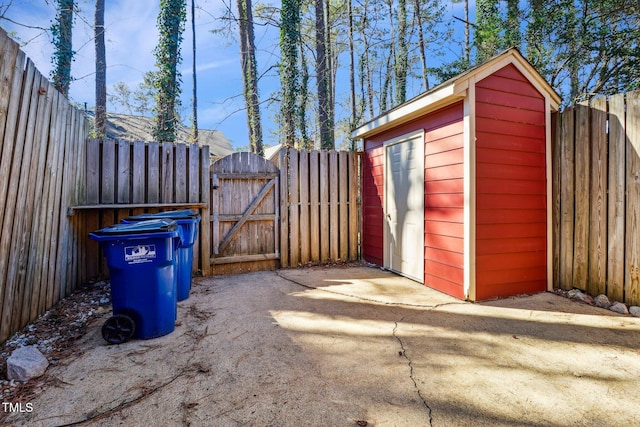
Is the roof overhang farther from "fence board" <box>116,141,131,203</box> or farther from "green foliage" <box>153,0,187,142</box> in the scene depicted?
"green foliage" <box>153,0,187,142</box>

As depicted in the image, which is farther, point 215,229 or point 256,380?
point 215,229

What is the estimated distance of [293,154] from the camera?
5.45 metres

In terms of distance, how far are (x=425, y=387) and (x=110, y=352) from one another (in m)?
2.32

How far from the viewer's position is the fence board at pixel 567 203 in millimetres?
3777

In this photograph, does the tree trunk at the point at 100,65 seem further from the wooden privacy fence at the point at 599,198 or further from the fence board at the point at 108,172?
the wooden privacy fence at the point at 599,198

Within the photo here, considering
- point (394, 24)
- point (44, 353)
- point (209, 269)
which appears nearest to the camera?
point (44, 353)

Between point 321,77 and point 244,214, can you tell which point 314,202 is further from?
point 321,77

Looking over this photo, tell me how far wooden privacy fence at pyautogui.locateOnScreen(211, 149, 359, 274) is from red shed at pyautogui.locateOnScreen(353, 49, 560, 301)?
1.68 metres

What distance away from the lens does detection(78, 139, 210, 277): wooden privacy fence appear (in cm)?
423

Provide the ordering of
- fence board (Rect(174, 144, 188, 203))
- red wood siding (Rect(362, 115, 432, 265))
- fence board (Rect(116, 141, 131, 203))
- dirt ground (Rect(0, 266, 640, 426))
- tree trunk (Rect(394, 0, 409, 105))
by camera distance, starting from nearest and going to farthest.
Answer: dirt ground (Rect(0, 266, 640, 426)) < fence board (Rect(116, 141, 131, 203)) < fence board (Rect(174, 144, 188, 203)) < red wood siding (Rect(362, 115, 432, 265)) < tree trunk (Rect(394, 0, 409, 105))

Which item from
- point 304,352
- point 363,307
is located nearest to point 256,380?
point 304,352

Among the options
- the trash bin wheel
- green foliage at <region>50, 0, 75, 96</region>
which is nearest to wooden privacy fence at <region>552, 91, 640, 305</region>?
the trash bin wheel

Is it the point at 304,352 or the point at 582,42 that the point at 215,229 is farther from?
the point at 582,42

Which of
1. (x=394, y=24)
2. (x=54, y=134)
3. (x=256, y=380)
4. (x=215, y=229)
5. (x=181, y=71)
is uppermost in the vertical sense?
(x=394, y=24)
